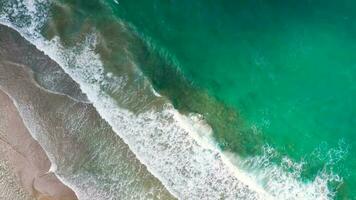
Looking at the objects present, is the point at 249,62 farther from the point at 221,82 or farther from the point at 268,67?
the point at 221,82

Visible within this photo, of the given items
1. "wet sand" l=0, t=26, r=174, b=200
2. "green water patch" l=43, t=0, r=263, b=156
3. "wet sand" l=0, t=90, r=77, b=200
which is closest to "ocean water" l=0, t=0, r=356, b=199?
"green water patch" l=43, t=0, r=263, b=156

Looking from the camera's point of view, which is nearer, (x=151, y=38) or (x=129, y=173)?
(x=129, y=173)

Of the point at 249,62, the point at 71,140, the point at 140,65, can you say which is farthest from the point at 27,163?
the point at 249,62

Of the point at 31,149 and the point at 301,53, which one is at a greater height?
the point at 301,53

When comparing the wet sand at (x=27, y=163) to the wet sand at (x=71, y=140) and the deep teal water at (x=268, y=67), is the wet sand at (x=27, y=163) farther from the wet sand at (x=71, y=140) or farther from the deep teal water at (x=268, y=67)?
the deep teal water at (x=268, y=67)

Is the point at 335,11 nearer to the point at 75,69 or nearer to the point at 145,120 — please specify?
the point at 145,120

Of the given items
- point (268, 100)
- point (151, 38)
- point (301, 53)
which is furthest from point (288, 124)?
point (151, 38)
